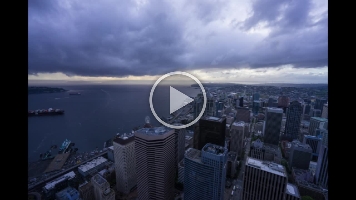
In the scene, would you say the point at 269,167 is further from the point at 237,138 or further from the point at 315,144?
the point at 315,144

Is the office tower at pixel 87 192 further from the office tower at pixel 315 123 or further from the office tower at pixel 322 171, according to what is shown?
the office tower at pixel 315 123

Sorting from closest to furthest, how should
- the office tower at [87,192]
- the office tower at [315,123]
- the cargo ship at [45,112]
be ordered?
the office tower at [87,192], the office tower at [315,123], the cargo ship at [45,112]

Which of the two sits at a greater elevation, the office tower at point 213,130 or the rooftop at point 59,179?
the office tower at point 213,130

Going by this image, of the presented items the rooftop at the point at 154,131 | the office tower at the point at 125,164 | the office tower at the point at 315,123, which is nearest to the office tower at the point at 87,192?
the office tower at the point at 125,164

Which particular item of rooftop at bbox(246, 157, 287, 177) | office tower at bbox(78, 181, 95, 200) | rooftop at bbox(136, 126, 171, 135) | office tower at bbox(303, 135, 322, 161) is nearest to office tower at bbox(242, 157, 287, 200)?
rooftop at bbox(246, 157, 287, 177)

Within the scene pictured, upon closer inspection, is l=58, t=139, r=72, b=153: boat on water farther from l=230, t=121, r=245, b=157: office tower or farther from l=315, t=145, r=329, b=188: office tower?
l=315, t=145, r=329, b=188: office tower
